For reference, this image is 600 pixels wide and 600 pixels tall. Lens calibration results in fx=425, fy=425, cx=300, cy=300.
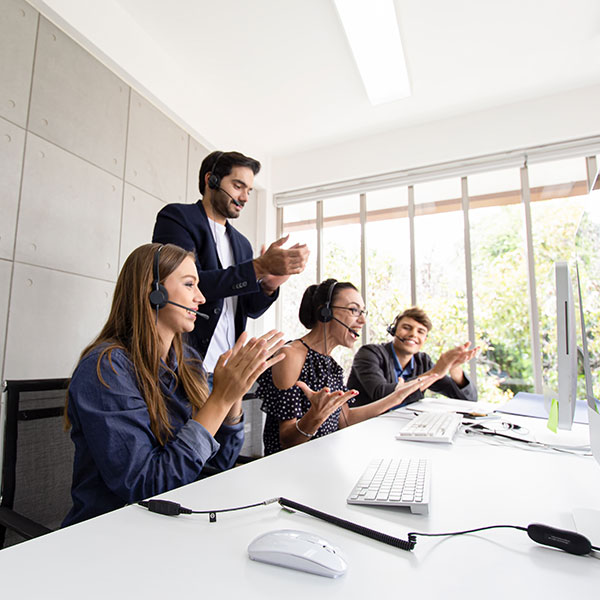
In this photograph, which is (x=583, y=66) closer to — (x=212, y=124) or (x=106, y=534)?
(x=212, y=124)

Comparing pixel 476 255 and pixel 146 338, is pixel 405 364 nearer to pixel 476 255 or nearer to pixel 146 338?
pixel 476 255

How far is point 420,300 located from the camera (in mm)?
3490

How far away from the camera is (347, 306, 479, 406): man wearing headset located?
6.84 ft

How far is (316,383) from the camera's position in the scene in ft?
5.00

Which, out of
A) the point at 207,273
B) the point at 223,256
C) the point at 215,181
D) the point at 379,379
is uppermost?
the point at 215,181

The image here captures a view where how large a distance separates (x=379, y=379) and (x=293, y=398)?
2.57ft

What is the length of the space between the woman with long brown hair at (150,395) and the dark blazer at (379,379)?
1.03m

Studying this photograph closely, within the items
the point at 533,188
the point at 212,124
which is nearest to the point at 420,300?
the point at 533,188

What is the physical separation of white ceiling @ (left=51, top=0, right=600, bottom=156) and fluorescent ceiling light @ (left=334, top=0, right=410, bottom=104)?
0.21 feet

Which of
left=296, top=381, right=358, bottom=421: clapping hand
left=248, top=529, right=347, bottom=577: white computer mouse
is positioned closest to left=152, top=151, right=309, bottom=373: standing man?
left=296, top=381, right=358, bottom=421: clapping hand

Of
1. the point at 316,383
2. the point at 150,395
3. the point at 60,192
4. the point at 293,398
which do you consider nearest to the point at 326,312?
the point at 316,383

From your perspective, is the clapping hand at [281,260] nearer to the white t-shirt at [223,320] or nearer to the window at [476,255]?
the white t-shirt at [223,320]

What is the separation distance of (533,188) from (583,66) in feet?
2.68

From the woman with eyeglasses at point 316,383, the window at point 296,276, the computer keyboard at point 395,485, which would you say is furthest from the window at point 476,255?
the computer keyboard at point 395,485
